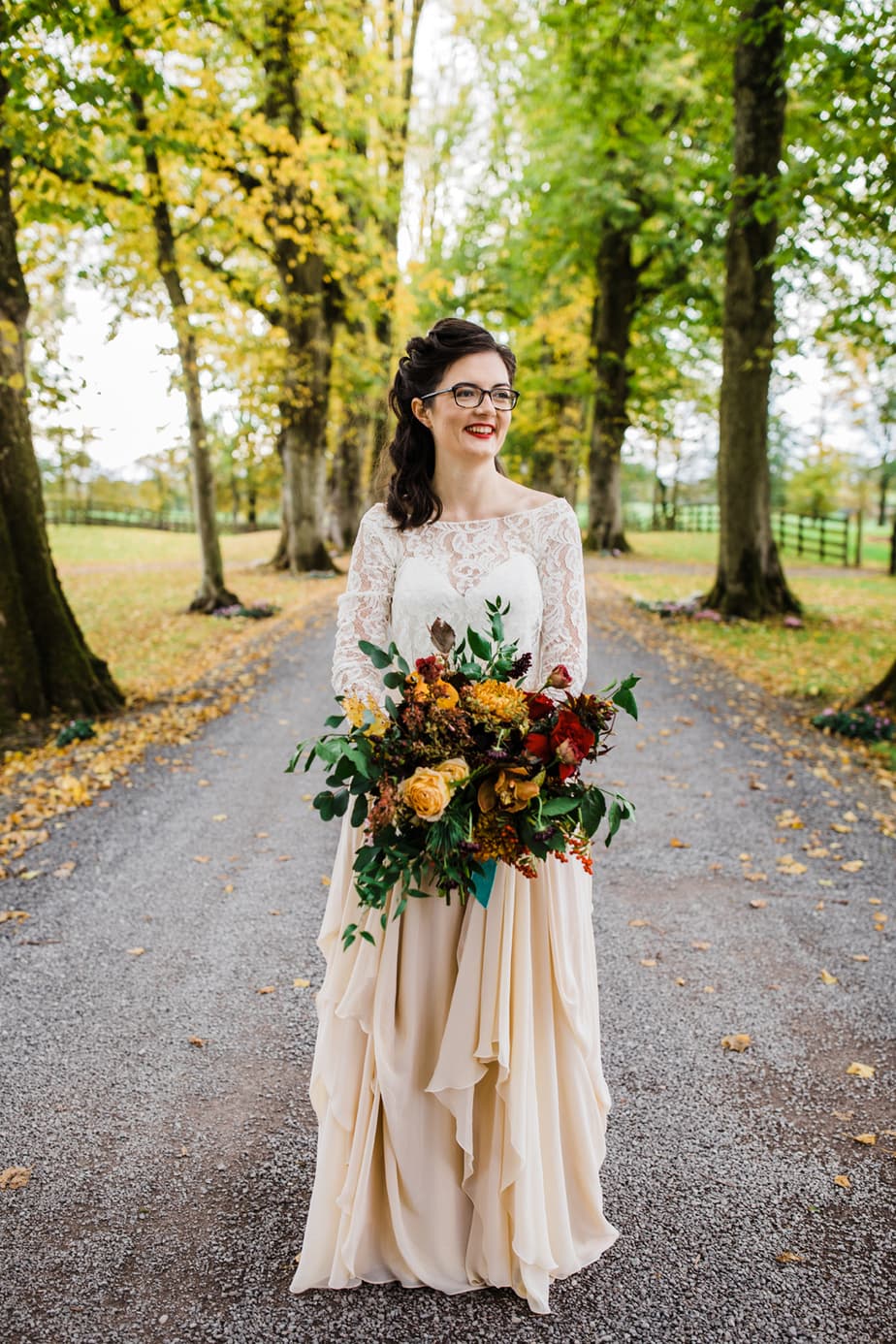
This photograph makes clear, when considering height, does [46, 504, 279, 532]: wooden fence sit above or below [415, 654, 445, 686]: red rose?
above

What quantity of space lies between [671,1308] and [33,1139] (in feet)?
7.41

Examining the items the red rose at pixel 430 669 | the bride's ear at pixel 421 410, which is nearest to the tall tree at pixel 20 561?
the bride's ear at pixel 421 410

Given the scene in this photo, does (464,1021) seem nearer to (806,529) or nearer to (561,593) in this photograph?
(561,593)

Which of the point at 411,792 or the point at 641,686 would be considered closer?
the point at 411,792

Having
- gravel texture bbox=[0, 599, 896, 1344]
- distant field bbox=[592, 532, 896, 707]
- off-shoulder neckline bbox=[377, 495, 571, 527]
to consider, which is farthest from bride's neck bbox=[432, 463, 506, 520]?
distant field bbox=[592, 532, 896, 707]

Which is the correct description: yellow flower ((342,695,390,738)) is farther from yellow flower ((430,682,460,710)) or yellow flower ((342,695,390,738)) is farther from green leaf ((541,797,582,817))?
green leaf ((541,797,582,817))

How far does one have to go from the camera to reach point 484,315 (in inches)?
1118

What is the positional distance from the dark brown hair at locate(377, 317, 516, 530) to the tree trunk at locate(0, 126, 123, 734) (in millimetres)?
6472

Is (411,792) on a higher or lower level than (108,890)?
higher

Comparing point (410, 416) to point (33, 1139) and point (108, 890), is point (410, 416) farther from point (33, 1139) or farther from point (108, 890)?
point (108, 890)

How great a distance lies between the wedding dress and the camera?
2.40 m

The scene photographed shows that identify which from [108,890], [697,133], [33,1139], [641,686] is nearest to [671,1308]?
[33,1139]

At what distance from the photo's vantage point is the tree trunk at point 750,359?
41.5 ft

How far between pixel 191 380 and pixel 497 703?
1391cm
